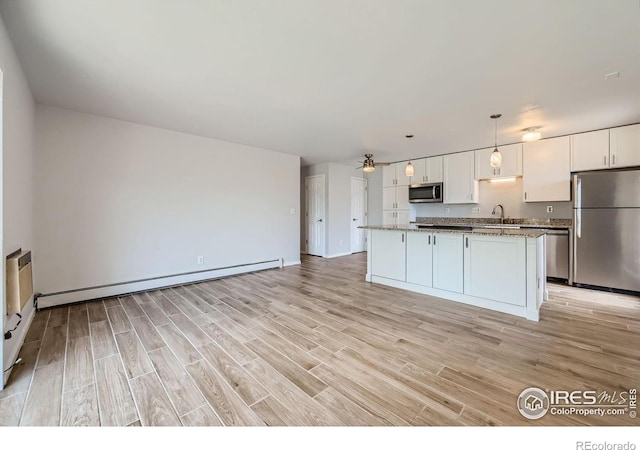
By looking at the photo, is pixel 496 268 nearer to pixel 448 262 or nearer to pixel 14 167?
pixel 448 262

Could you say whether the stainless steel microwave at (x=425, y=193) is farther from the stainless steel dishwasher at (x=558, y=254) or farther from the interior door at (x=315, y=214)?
the interior door at (x=315, y=214)

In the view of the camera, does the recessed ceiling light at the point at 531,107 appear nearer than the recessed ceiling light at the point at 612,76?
No

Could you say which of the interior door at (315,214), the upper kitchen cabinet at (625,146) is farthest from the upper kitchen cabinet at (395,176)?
the upper kitchen cabinet at (625,146)

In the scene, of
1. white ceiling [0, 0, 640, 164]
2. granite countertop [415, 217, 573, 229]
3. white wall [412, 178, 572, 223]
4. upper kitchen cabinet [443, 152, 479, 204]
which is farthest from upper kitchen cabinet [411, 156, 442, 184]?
white ceiling [0, 0, 640, 164]

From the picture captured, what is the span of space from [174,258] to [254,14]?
355 cm

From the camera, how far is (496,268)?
302cm

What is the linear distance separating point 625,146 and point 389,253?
361cm

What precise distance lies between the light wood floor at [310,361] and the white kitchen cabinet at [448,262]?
0.83 ft

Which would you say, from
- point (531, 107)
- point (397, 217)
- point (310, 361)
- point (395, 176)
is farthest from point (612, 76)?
point (397, 217)

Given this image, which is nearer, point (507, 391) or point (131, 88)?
point (507, 391)

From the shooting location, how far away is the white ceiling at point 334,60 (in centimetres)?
164
